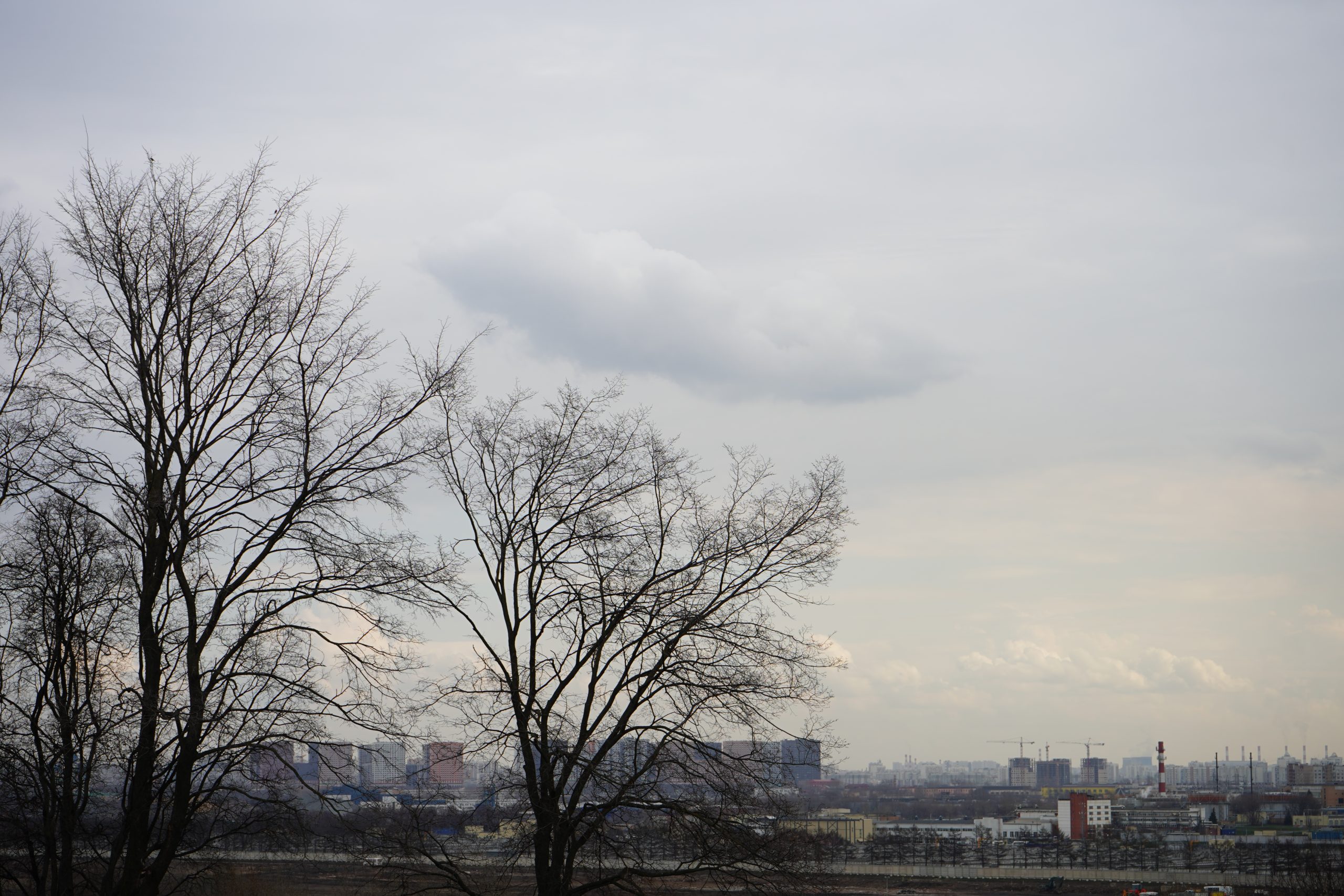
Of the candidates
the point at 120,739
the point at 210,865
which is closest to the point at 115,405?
the point at 120,739

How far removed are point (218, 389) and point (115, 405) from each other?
120cm

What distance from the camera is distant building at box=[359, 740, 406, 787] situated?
48.6 ft

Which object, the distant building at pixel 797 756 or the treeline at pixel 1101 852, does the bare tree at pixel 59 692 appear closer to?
the distant building at pixel 797 756

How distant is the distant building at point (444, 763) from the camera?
15.4 metres

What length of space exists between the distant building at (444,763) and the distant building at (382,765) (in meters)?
0.33

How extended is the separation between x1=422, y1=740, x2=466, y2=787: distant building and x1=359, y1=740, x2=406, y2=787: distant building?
12.8 inches

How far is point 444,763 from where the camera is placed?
613 inches

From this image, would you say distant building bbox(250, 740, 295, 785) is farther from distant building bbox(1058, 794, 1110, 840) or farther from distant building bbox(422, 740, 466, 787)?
distant building bbox(1058, 794, 1110, 840)

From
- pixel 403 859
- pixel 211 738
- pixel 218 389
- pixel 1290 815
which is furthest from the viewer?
pixel 1290 815

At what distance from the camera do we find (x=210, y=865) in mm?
13711

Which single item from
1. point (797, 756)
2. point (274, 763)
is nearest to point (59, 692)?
point (274, 763)

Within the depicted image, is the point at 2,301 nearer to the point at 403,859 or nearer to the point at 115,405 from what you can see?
the point at 115,405

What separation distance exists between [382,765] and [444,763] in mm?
842

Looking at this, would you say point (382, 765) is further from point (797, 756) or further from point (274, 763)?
point (797, 756)
